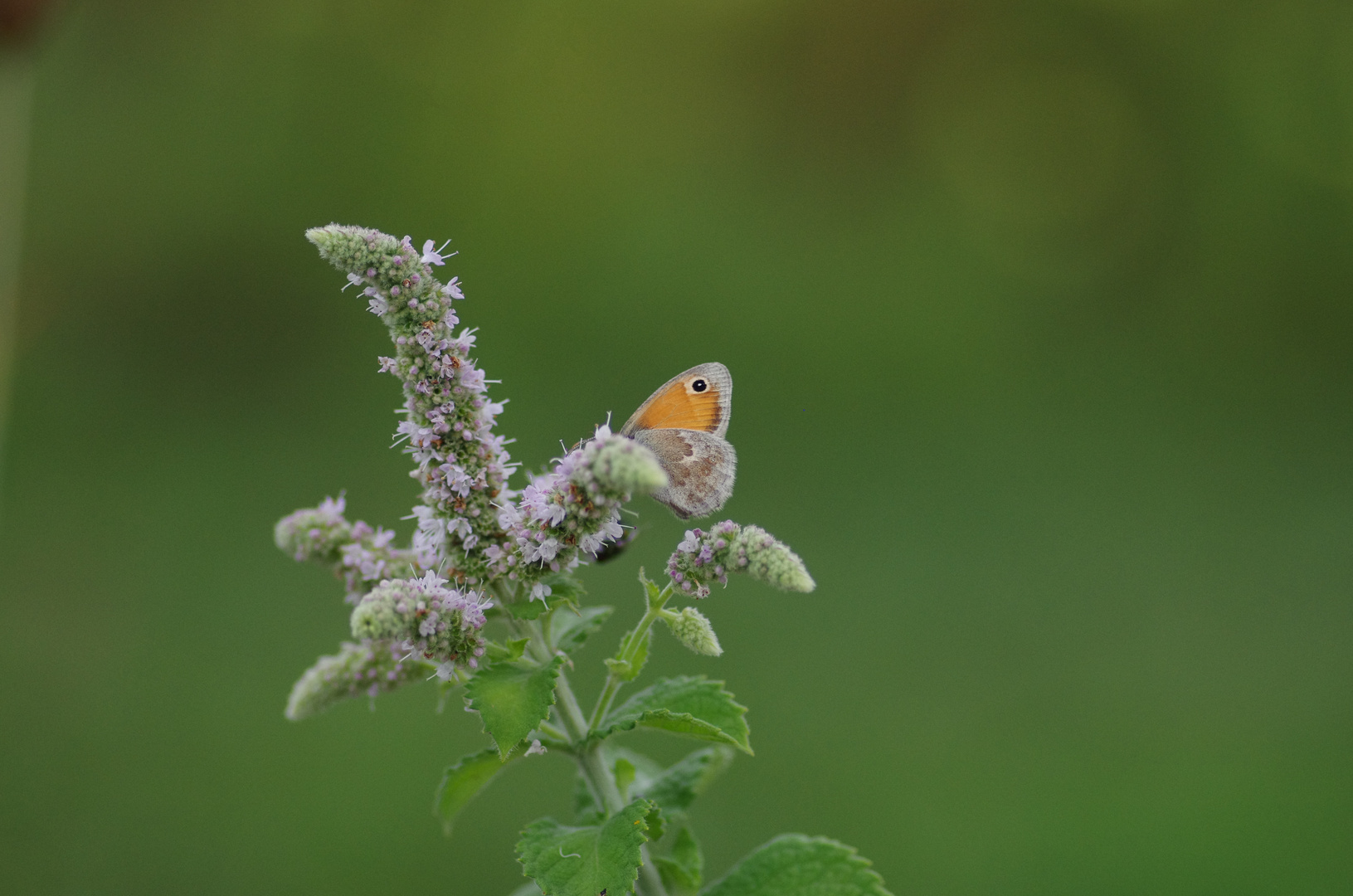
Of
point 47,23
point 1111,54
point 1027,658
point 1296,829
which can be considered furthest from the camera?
point 1111,54

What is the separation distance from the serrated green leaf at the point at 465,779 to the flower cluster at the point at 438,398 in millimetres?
295

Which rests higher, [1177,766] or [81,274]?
[81,274]

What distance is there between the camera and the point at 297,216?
712cm

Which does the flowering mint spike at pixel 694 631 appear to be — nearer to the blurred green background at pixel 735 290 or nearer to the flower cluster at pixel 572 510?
the flower cluster at pixel 572 510

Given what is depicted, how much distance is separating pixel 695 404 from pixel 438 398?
47 centimetres

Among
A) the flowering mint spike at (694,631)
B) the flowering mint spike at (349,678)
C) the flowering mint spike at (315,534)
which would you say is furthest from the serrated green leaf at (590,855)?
the flowering mint spike at (315,534)

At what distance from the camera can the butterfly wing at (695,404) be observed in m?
1.82

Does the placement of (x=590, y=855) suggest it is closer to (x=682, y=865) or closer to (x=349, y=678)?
(x=682, y=865)

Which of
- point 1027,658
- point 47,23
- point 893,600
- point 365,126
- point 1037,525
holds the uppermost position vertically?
point 365,126

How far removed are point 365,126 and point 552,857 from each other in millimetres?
6458

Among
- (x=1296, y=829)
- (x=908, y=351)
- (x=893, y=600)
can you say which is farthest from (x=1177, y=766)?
(x=908, y=351)

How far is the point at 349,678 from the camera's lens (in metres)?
1.75

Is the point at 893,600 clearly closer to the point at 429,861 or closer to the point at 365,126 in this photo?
the point at 429,861

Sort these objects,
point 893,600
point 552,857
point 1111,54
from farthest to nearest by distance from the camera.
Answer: point 1111,54
point 893,600
point 552,857
